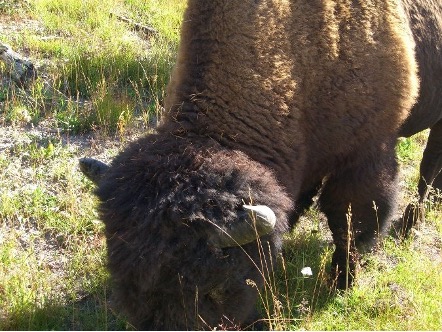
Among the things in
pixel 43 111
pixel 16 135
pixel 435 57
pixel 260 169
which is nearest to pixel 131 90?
pixel 43 111

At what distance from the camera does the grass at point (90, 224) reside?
4047 millimetres

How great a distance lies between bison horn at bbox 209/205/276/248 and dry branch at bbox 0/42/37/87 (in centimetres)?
465

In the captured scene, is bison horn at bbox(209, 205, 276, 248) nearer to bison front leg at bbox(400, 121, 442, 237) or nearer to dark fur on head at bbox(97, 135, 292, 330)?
dark fur on head at bbox(97, 135, 292, 330)

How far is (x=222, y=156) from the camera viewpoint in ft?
10.9

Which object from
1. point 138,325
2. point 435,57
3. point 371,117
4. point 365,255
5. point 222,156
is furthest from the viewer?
point 435,57

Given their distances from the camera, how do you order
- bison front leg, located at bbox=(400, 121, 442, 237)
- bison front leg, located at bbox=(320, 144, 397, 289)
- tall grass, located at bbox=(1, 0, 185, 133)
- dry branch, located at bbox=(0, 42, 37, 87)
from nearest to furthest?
bison front leg, located at bbox=(320, 144, 397, 289) < bison front leg, located at bbox=(400, 121, 442, 237) < tall grass, located at bbox=(1, 0, 185, 133) < dry branch, located at bbox=(0, 42, 37, 87)

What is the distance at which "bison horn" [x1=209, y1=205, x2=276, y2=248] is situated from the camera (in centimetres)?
306

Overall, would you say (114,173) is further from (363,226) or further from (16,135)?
(16,135)

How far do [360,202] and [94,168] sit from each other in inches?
72.8

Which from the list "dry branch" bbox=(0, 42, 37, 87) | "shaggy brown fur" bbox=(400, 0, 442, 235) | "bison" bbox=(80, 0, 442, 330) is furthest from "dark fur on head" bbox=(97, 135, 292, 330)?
"dry branch" bbox=(0, 42, 37, 87)

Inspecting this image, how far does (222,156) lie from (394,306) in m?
1.73

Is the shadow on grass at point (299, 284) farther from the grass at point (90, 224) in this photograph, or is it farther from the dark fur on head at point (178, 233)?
the dark fur on head at point (178, 233)

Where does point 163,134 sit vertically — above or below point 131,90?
above

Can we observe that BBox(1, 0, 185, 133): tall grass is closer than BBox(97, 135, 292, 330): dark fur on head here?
No
